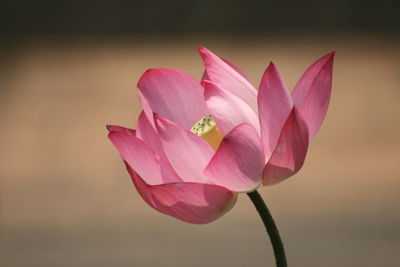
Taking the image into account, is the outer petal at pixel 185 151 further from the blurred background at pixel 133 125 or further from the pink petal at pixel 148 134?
the blurred background at pixel 133 125

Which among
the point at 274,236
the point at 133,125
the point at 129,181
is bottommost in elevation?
the point at 274,236

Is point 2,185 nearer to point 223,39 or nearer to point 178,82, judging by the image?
point 223,39

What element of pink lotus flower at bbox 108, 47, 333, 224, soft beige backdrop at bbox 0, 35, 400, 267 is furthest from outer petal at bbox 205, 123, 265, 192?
soft beige backdrop at bbox 0, 35, 400, 267

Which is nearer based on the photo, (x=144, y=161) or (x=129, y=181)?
(x=144, y=161)

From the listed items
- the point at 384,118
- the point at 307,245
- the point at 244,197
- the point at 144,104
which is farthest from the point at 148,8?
the point at 144,104

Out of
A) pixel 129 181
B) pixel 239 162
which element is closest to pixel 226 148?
pixel 239 162

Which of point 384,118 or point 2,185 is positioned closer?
point 2,185

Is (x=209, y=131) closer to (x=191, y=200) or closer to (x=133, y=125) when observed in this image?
(x=191, y=200)
